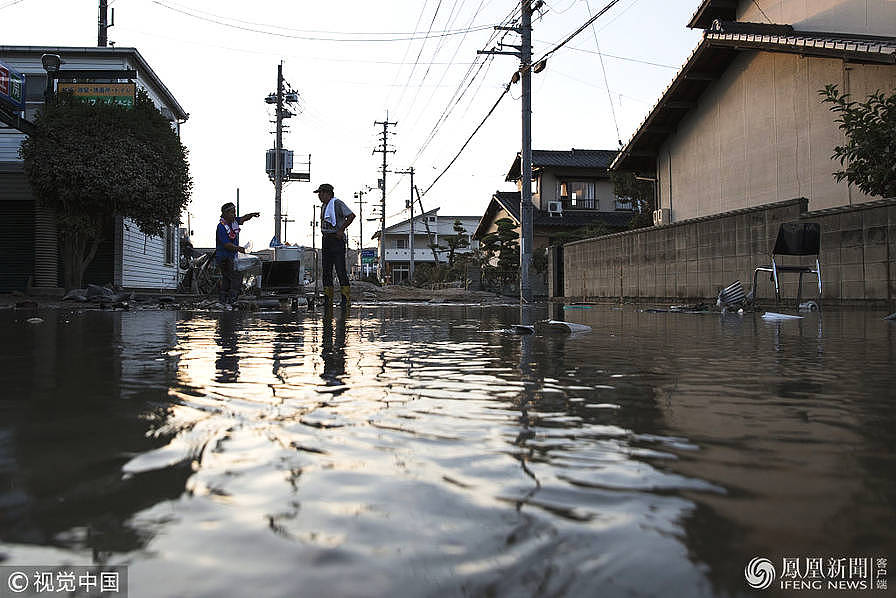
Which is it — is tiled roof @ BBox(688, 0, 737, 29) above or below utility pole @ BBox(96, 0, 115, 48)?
below

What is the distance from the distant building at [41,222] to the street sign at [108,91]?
322mm


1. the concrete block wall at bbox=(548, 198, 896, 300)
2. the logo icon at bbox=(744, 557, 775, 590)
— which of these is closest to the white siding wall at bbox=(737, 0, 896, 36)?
the concrete block wall at bbox=(548, 198, 896, 300)

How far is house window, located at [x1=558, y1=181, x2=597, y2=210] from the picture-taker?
38000 mm

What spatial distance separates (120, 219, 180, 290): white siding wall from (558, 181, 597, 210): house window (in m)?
20.1

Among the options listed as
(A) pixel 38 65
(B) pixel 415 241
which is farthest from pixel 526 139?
(B) pixel 415 241

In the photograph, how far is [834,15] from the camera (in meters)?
14.2

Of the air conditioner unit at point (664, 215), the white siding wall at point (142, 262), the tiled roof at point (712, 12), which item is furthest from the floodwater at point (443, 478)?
the white siding wall at point (142, 262)

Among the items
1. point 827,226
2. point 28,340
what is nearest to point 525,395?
point 28,340

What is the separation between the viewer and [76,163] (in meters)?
17.0

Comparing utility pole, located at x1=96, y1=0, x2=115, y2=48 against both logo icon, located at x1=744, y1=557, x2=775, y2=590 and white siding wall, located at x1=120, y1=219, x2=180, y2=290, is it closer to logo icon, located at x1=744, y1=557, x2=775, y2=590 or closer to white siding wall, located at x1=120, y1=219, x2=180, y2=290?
white siding wall, located at x1=120, y1=219, x2=180, y2=290

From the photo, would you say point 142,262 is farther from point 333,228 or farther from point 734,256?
point 734,256

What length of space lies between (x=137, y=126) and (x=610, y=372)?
18190mm

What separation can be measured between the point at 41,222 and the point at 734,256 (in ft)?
60.1

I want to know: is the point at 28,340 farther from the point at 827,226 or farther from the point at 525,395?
the point at 827,226
